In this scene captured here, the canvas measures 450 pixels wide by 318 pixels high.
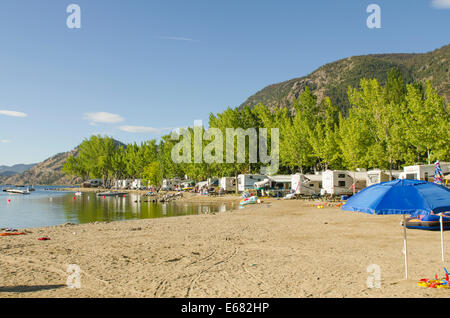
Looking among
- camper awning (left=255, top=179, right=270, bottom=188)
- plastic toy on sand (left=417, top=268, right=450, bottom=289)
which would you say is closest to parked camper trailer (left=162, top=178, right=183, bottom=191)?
camper awning (left=255, top=179, right=270, bottom=188)

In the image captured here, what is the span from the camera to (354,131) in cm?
4603

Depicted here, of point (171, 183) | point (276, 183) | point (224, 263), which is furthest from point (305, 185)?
point (171, 183)

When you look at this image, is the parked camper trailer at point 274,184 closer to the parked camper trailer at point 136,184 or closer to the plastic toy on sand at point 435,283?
the plastic toy on sand at point 435,283

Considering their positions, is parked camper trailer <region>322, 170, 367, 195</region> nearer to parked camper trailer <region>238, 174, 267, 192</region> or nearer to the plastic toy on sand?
parked camper trailer <region>238, 174, 267, 192</region>

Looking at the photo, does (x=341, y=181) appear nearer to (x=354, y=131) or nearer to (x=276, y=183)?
(x=354, y=131)

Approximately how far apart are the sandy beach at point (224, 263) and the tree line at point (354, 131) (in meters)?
23.6

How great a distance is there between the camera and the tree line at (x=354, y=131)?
37.8 meters

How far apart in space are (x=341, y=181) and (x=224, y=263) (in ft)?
123

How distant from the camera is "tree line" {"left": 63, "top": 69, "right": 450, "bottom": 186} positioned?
3775 centimetres

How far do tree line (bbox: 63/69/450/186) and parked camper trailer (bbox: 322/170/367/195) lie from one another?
152 cm

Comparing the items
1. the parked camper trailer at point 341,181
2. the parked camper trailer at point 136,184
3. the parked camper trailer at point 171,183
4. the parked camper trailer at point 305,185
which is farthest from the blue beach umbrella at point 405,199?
the parked camper trailer at point 136,184

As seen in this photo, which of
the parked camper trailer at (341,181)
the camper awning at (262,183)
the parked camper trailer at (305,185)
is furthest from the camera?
the camper awning at (262,183)
